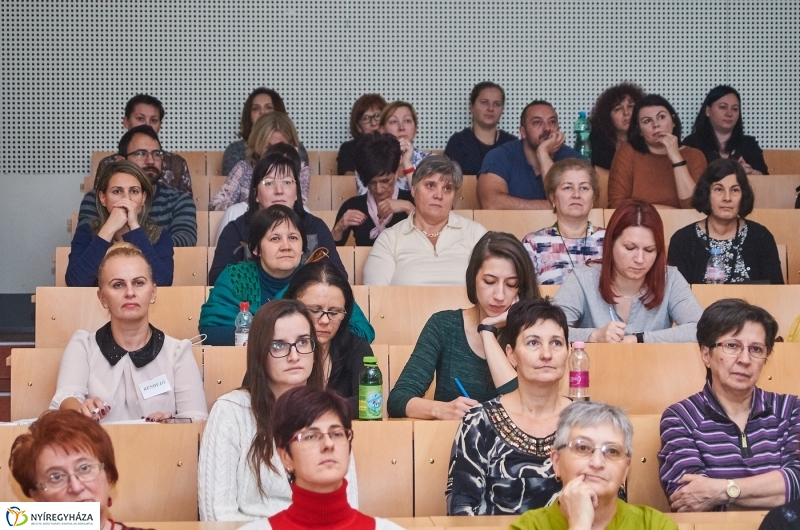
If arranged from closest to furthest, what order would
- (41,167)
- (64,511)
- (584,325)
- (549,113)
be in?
(64,511)
(584,325)
(549,113)
(41,167)

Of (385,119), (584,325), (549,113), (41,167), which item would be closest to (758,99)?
(549,113)

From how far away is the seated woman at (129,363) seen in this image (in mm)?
3387

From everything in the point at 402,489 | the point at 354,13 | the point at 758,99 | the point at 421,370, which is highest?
the point at 354,13

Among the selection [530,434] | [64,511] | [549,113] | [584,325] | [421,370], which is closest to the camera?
[64,511]

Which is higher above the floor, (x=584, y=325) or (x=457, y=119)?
(x=457, y=119)

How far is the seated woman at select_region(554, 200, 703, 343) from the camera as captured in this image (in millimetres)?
3801

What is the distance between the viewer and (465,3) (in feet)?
22.5

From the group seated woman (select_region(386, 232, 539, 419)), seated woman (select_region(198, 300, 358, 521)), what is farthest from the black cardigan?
seated woman (select_region(198, 300, 358, 521))

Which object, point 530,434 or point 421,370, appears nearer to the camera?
point 530,434

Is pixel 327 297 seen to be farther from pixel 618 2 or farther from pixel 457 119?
pixel 618 2

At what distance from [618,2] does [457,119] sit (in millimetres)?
1220

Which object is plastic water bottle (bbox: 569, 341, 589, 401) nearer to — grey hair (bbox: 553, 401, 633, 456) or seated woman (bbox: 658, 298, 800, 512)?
seated woman (bbox: 658, 298, 800, 512)

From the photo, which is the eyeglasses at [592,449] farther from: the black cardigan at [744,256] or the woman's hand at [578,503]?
the black cardigan at [744,256]

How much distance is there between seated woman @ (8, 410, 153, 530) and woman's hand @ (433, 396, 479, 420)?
1.08 metres
